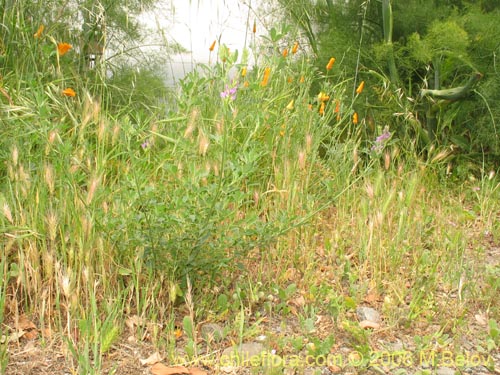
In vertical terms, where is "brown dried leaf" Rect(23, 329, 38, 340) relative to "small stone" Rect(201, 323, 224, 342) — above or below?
below

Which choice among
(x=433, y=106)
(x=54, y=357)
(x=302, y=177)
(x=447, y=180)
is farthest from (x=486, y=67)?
(x=54, y=357)

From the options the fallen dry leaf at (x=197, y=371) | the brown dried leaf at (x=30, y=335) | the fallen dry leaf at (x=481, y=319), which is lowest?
the fallen dry leaf at (x=197, y=371)

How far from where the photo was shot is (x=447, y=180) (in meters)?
3.61

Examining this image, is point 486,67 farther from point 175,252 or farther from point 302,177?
point 175,252

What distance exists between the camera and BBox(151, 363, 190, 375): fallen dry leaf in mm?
1734

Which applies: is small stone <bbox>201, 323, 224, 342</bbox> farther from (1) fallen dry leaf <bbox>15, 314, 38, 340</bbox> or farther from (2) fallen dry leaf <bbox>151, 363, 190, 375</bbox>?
(1) fallen dry leaf <bbox>15, 314, 38, 340</bbox>

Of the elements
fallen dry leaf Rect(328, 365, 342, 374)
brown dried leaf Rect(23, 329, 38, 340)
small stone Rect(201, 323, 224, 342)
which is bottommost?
fallen dry leaf Rect(328, 365, 342, 374)

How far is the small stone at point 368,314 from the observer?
2133mm

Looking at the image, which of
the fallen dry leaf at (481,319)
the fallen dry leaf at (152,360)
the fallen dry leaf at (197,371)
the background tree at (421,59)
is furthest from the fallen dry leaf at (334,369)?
the background tree at (421,59)

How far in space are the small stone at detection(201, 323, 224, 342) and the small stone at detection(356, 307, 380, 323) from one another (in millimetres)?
500

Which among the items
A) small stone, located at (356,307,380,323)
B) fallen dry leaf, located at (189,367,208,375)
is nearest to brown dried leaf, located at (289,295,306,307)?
small stone, located at (356,307,380,323)

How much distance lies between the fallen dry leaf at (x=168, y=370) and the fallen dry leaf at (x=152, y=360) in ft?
0.17

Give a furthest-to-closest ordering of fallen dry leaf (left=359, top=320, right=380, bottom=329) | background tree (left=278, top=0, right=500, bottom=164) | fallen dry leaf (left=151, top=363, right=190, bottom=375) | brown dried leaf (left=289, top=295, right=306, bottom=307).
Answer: background tree (left=278, top=0, right=500, bottom=164) < brown dried leaf (left=289, top=295, right=306, bottom=307) < fallen dry leaf (left=359, top=320, right=380, bottom=329) < fallen dry leaf (left=151, top=363, right=190, bottom=375)

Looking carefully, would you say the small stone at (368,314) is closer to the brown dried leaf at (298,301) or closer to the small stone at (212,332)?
the brown dried leaf at (298,301)
